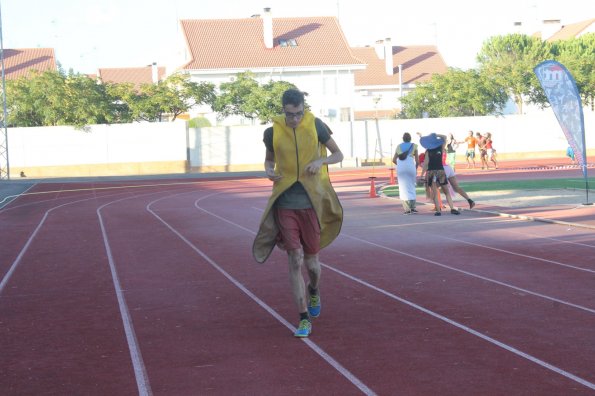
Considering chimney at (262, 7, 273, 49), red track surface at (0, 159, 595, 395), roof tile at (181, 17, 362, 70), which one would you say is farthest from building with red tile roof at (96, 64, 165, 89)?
red track surface at (0, 159, 595, 395)

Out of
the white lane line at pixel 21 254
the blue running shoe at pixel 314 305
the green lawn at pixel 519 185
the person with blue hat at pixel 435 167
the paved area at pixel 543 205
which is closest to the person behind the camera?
the blue running shoe at pixel 314 305

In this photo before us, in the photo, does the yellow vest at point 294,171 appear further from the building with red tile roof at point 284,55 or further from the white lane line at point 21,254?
the building with red tile roof at point 284,55

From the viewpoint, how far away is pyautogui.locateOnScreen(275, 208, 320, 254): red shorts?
7785 millimetres

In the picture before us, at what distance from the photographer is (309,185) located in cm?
783

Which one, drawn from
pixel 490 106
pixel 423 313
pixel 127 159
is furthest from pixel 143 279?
pixel 490 106

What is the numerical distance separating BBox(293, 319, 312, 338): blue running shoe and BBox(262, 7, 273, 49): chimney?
61.7 metres

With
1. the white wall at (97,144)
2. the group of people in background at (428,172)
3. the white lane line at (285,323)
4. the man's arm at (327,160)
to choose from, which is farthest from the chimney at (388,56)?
the man's arm at (327,160)

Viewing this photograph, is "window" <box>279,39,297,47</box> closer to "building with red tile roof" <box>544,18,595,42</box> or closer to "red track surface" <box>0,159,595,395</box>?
"building with red tile roof" <box>544,18,595,42</box>

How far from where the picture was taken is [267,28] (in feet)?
224

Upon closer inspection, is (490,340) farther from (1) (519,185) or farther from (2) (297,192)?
(1) (519,185)

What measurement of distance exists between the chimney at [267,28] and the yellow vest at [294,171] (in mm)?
61288

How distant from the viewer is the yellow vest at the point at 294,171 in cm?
783

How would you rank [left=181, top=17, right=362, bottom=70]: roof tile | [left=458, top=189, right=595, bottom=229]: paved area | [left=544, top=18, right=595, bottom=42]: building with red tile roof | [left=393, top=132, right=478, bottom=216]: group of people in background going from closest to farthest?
[left=458, top=189, right=595, bottom=229]: paved area → [left=393, top=132, right=478, bottom=216]: group of people in background → [left=181, top=17, right=362, bottom=70]: roof tile → [left=544, top=18, right=595, bottom=42]: building with red tile roof

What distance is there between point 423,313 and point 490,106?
50.9 meters
